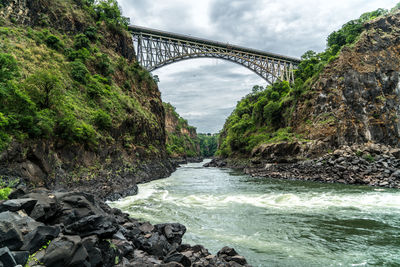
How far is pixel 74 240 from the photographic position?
14.0ft

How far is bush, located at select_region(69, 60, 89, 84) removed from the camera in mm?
20531

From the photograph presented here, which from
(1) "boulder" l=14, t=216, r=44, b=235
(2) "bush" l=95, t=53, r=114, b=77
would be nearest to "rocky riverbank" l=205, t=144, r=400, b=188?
(2) "bush" l=95, t=53, r=114, b=77

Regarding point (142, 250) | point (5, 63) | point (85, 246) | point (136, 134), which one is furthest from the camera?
point (136, 134)

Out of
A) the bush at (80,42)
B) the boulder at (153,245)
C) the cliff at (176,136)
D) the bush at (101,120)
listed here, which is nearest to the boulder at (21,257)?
the boulder at (153,245)

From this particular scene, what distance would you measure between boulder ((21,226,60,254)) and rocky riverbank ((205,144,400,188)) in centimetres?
2259

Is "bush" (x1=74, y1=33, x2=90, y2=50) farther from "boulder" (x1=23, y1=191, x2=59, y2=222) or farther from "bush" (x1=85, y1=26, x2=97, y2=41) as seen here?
"boulder" (x1=23, y1=191, x2=59, y2=222)

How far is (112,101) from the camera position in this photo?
22.4m

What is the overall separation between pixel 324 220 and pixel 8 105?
1554cm

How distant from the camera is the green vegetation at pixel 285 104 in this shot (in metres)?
37.9

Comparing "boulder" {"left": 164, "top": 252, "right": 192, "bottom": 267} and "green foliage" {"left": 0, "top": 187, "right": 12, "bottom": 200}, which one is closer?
"boulder" {"left": 164, "top": 252, "right": 192, "bottom": 267}

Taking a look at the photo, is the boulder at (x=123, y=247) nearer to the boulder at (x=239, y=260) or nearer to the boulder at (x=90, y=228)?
the boulder at (x=90, y=228)

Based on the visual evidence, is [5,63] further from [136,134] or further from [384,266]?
[384,266]

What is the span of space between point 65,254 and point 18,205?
6.68ft

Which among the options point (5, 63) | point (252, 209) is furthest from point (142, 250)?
point (5, 63)
